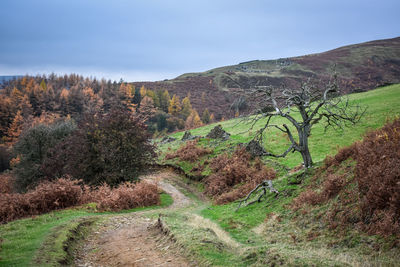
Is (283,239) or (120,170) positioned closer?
(283,239)

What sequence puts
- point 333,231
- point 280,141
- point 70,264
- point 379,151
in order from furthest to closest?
point 280,141
point 379,151
point 333,231
point 70,264

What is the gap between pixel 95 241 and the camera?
10.9 m

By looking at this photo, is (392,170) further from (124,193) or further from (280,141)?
(280,141)

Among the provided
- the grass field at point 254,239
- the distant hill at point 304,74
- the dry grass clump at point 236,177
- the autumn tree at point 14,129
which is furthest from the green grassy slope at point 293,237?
the distant hill at point 304,74

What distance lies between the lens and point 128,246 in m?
10.2

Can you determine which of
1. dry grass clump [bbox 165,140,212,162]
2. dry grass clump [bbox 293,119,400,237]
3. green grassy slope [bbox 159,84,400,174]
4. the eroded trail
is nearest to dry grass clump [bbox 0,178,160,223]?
the eroded trail

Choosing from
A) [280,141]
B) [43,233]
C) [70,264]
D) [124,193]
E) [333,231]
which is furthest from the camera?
[280,141]

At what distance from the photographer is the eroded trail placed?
851 centimetres

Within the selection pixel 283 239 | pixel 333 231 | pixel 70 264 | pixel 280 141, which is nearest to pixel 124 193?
pixel 70 264

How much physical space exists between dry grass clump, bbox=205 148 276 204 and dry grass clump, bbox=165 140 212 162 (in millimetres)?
5395

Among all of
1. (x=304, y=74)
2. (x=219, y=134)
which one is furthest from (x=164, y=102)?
(x=219, y=134)

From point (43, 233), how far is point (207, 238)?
6.13 meters

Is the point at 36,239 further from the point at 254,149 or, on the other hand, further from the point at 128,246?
the point at 254,149

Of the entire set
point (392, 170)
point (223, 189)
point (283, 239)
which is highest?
Answer: point (392, 170)
